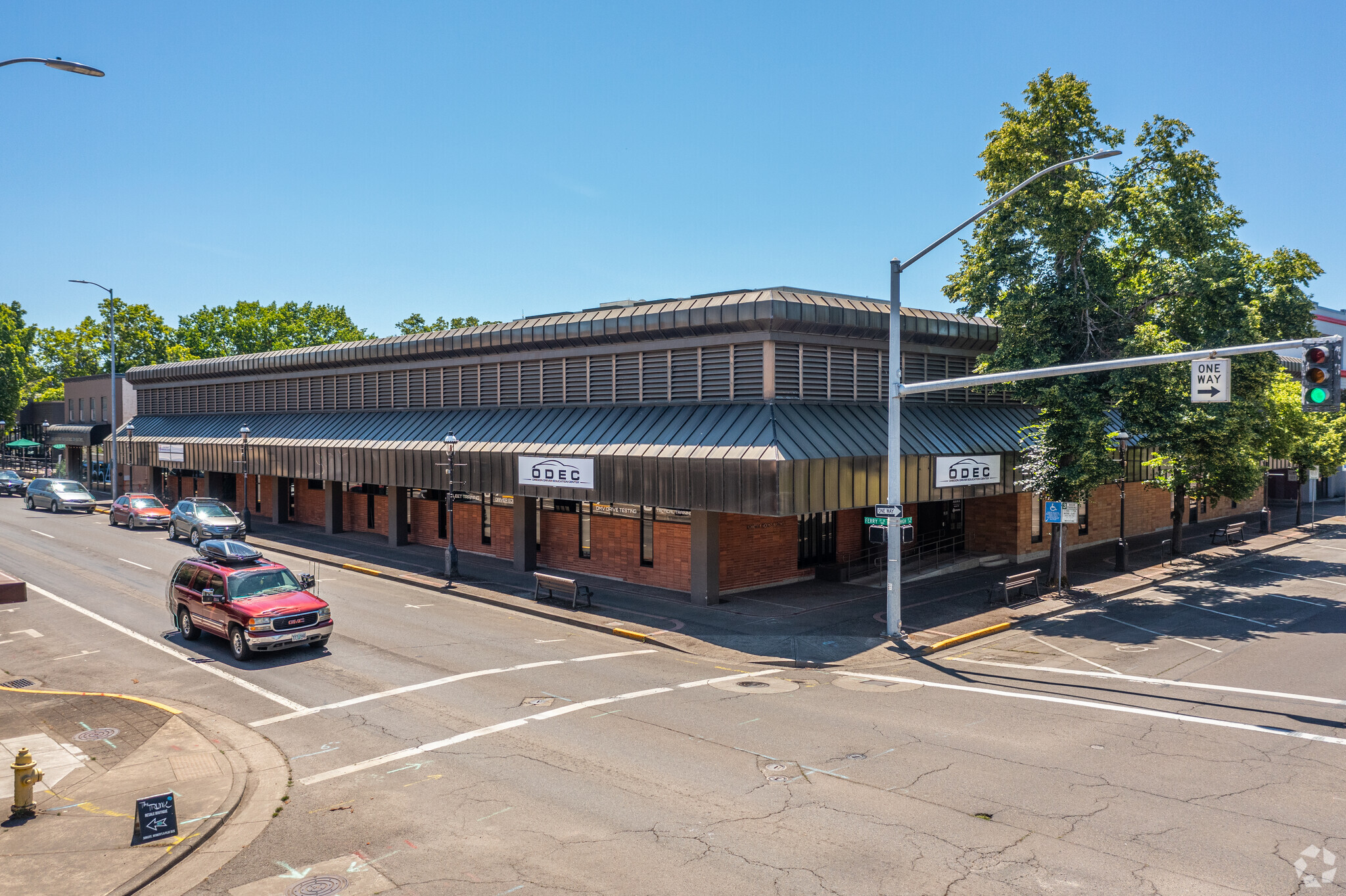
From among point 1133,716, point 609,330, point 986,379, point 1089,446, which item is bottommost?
point 1133,716

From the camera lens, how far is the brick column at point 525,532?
1156 inches

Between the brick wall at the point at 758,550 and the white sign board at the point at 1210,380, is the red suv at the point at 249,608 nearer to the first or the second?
the brick wall at the point at 758,550

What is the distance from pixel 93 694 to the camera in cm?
1499

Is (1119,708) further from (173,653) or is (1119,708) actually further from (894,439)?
(173,653)

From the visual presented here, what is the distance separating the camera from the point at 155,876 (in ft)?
28.3

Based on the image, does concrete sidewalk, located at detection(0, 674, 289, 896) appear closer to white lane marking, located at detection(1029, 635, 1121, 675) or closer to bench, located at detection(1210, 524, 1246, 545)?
white lane marking, located at detection(1029, 635, 1121, 675)

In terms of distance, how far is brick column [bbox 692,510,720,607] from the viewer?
76.7 ft

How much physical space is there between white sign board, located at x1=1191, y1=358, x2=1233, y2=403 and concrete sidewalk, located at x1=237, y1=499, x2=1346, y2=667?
25.7ft

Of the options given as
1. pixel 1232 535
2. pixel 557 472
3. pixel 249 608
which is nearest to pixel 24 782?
pixel 249 608

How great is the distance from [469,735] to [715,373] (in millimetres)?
13932

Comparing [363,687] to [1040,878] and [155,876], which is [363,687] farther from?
[1040,878]

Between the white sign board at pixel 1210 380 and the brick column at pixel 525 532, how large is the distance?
20.3 metres

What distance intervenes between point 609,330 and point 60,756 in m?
17.9

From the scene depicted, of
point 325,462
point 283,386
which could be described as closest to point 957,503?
point 325,462
